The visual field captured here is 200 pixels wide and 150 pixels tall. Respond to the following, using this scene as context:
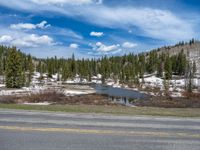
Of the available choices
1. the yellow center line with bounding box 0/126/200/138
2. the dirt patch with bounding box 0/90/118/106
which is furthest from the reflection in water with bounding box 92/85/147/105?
the yellow center line with bounding box 0/126/200/138

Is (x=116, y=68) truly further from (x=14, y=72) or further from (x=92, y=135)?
(x=92, y=135)

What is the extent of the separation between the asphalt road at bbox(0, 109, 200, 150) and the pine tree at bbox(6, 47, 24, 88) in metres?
57.1

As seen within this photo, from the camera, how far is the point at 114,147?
294 inches

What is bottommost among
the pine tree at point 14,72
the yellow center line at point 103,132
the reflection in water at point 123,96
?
the reflection in water at point 123,96

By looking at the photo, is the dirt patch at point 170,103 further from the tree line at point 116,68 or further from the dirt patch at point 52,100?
the tree line at point 116,68

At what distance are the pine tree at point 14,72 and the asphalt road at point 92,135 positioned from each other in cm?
5705

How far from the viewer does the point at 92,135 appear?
8875 mm

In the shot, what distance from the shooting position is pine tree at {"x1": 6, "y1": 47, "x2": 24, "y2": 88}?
6625cm

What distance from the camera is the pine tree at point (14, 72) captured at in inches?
2608

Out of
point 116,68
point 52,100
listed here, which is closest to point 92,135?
point 52,100

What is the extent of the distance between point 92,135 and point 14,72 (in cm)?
6114

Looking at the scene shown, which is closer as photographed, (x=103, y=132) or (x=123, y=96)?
→ (x=103, y=132)

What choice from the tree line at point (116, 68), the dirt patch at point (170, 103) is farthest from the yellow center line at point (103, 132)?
the tree line at point (116, 68)

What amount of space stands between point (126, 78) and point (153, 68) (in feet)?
119
